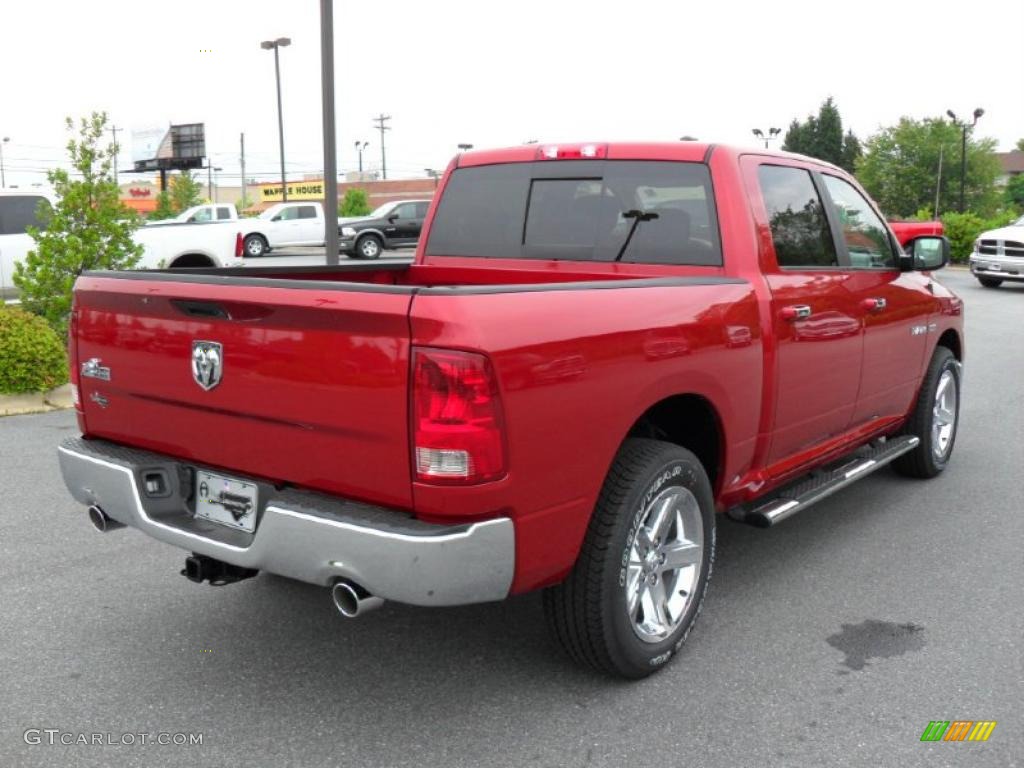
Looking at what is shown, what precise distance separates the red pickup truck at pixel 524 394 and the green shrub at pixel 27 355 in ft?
15.2

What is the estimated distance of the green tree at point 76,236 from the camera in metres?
9.65

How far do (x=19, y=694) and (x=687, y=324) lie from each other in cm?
265

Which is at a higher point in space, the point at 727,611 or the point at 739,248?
the point at 739,248

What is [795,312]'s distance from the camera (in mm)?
4281

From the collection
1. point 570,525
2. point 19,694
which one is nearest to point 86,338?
point 19,694

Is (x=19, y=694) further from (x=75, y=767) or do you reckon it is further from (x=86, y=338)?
(x=86, y=338)

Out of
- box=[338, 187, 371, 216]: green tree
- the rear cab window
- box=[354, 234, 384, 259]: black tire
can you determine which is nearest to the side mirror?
the rear cab window

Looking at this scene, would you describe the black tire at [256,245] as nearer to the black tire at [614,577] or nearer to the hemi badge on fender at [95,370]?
the hemi badge on fender at [95,370]

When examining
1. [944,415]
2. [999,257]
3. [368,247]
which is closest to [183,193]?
[368,247]

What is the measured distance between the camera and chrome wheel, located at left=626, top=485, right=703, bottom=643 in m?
3.55

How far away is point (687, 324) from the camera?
360 centimetres

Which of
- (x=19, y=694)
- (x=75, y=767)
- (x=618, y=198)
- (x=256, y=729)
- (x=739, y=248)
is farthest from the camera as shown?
(x=618, y=198)

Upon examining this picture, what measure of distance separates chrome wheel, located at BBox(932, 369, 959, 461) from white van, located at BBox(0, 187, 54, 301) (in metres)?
11.8

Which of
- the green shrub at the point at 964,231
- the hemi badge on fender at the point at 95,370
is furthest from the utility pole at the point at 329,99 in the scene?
the green shrub at the point at 964,231
